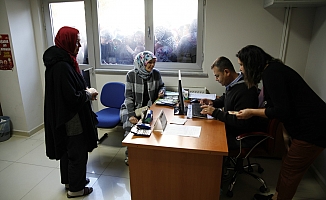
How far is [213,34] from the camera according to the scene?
294cm

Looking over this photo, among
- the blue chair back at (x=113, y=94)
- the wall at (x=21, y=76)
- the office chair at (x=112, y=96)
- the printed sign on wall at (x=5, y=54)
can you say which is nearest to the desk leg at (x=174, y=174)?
the office chair at (x=112, y=96)

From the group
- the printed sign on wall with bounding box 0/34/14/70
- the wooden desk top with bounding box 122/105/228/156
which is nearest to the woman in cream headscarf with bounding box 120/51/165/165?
the wooden desk top with bounding box 122/105/228/156

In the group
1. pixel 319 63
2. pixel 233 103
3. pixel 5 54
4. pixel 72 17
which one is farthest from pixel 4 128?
pixel 319 63

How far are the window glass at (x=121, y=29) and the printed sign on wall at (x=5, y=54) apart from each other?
126cm

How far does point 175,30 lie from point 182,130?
1725 mm

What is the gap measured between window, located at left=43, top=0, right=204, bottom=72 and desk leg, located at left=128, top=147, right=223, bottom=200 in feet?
5.82

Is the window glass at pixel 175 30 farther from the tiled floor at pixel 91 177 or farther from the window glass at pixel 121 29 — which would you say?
the tiled floor at pixel 91 177

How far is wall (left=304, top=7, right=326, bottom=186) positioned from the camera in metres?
2.32

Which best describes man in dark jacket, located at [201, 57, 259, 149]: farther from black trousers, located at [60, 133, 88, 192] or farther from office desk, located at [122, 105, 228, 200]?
black trousers, located at [60, 133, 88, 192]

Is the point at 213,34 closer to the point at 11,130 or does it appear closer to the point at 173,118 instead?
the point at 173,118

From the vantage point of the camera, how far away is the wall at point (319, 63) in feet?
7.62

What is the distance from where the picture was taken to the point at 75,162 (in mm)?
2055

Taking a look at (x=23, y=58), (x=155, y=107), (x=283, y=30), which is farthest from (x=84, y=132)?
(x=283, y=30)

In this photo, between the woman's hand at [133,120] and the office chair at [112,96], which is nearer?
the woman's hand at [133,120]
